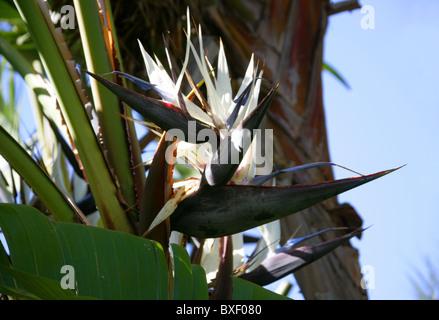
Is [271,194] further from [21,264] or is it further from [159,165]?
[21,264]

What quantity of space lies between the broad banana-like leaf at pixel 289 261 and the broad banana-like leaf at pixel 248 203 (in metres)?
0.13

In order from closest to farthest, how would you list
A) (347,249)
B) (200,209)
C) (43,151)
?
(200,209), (347,249), (43,151)

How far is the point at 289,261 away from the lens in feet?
2.40

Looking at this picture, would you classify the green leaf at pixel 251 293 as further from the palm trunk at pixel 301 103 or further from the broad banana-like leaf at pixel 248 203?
the palm trunk at pixel 301 103

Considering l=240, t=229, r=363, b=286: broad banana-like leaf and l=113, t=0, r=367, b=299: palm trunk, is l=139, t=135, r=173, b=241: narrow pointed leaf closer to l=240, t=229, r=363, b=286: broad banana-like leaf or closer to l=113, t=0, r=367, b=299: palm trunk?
l=240, t=229, r=363, b=286: broad banana-like leaf

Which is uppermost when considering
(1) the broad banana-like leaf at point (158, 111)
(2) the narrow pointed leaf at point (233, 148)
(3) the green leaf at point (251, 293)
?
(1) the broad banana-like leaf at point (158, 111)

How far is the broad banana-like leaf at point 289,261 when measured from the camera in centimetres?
72

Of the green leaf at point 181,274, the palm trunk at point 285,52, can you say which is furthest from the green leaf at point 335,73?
the green leaf at point 181,274

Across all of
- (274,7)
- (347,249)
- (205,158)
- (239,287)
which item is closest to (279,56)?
(274,7)

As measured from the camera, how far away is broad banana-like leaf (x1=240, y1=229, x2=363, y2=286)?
72 centimetres

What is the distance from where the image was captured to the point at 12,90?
150cm

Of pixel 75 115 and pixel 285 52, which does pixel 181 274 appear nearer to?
pixel 75 115

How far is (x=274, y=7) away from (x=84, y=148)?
706 mm
